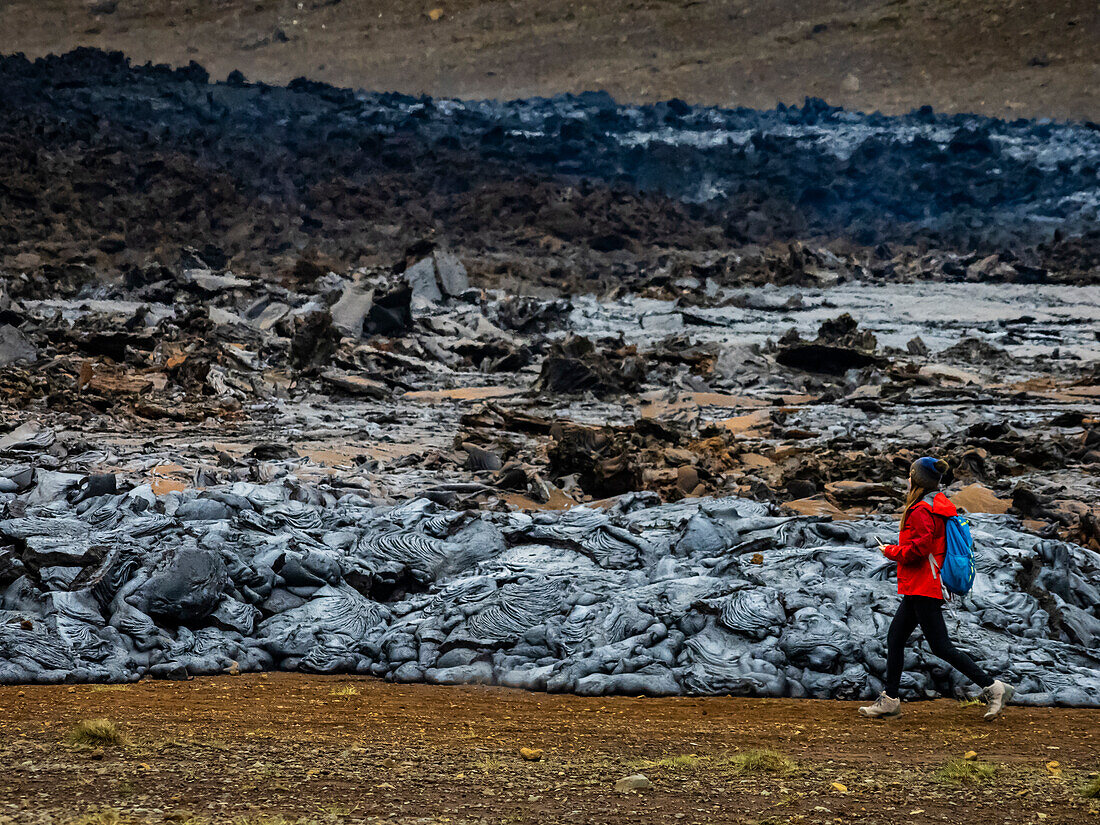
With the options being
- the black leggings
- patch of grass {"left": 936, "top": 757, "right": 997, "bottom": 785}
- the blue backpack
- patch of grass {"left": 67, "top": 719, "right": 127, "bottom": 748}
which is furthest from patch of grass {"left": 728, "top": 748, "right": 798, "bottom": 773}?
patch of grass {"left": 67, "top": 719, "right": 127, "bottom": 748}

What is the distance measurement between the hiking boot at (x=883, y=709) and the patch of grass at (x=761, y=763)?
2.84ft

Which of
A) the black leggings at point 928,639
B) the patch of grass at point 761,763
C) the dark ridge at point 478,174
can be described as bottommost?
the patch of grass at point 761,763

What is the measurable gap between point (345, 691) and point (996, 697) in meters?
2.59

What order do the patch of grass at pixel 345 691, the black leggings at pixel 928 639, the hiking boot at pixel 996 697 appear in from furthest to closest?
the patch of grass at pixel 345 691, the black leggings at pixel 928 639, the hiking boot at pixel 996 697

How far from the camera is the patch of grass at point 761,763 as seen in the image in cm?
326

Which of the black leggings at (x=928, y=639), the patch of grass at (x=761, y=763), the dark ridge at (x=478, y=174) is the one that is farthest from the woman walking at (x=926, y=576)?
the dark ridge at (x=478, y=174)

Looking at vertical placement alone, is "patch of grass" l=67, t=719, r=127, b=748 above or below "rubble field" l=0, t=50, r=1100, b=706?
below

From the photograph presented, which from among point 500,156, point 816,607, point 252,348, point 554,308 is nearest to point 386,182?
point 500,156

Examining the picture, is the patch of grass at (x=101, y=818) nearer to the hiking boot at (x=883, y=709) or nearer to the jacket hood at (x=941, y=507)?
the hiking boot at (x=883, y=709)

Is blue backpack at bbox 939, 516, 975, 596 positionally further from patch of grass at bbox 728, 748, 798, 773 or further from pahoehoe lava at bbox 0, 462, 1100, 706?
patch of grass at bbox 728, 748, 798, 773

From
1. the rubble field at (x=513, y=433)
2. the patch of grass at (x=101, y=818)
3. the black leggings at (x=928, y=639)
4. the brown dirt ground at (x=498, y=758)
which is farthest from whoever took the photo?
the rubble field at (x=513, y=433)

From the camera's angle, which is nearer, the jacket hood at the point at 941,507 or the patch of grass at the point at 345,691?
the jacket hood at the point at 941,507

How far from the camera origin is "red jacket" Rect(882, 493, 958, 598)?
406cm

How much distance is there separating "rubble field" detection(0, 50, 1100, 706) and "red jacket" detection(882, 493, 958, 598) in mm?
602
